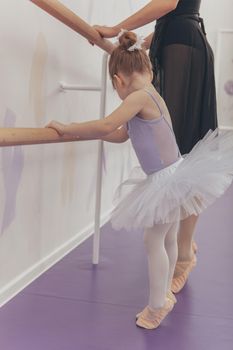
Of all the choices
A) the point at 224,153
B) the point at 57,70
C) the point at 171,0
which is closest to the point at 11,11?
the point at 57,70

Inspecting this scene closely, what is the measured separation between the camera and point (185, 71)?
1586mm

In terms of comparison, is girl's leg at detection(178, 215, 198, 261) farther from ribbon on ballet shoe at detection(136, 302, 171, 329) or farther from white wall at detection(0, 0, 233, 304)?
white wall at detection(0, 0, 233, 304)

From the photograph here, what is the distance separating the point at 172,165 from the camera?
1.36 meters

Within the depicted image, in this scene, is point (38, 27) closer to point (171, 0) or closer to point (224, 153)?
point (171, 0)

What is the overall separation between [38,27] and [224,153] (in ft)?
2.46

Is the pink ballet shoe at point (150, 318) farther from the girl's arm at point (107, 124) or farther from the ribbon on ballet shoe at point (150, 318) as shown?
the girl's arm at point (107, 124)

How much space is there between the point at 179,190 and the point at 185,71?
520 millimetres

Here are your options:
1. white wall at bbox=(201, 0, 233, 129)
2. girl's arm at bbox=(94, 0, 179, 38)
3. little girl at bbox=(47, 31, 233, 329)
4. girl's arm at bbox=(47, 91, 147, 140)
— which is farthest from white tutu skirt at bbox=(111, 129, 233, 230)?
white wall at bbox=(201, 0, 233, 129)

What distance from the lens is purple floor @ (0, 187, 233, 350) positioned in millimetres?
1249

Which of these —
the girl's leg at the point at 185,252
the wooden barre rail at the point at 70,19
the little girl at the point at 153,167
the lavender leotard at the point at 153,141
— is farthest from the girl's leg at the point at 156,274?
the wooden barre rail at the point at 70,19

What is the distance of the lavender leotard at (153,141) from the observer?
4.32 ft

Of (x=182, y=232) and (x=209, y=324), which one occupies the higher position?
(x=182, y=232)

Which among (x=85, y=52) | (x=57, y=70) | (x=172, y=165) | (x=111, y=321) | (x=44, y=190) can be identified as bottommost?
(x=111, y=321)

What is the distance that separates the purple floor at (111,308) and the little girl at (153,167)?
0.27 feet
